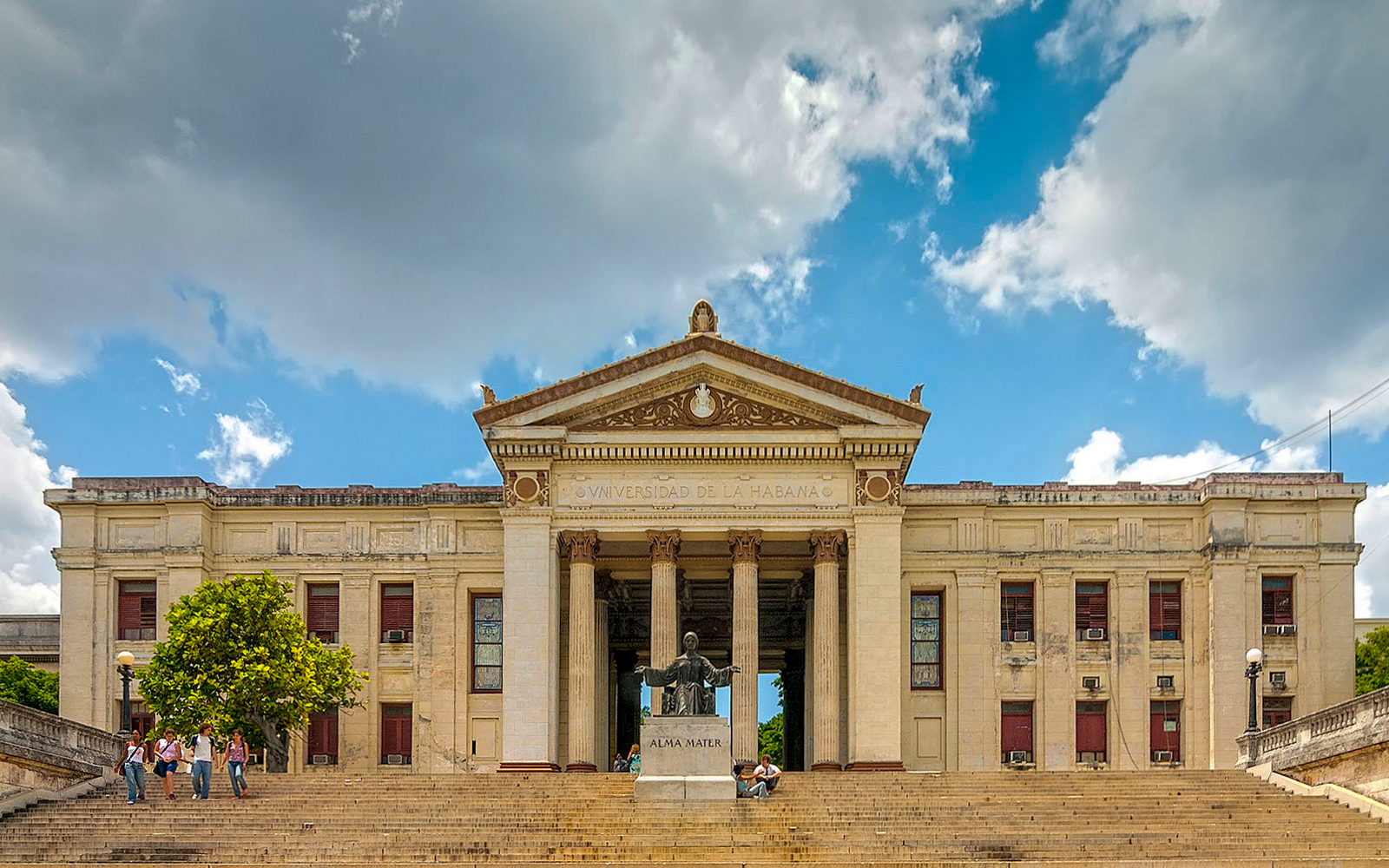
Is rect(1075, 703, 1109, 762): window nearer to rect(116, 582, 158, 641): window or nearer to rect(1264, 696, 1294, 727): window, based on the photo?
rect(1264, 696, 1294, 727): window

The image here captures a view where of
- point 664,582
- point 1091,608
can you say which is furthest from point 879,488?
point 1091,608

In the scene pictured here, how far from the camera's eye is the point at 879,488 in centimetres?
4709

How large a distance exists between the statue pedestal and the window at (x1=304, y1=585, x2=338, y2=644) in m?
20.9

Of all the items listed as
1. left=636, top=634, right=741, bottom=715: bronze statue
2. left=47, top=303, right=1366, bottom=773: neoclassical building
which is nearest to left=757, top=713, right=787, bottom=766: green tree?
left=47, top=303, right=1366, bottom=773: neoclassical building

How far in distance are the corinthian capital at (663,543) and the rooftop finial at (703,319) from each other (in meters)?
6.44

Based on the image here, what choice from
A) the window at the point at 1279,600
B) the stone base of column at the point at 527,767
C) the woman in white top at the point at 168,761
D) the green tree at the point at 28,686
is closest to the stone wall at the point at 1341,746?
the window at the point at 1279,600

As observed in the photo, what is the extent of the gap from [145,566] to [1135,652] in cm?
3434

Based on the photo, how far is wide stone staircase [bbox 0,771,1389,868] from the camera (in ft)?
102

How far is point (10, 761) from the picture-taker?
35.3 metres

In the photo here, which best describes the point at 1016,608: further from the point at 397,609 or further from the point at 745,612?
the point at 397,609

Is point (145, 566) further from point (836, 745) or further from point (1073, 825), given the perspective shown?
point (1073, 825)

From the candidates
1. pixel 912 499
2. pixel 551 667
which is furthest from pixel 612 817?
pixel 912 499

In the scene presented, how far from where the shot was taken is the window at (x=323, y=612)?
5212 cm

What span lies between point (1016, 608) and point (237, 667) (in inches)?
1028
